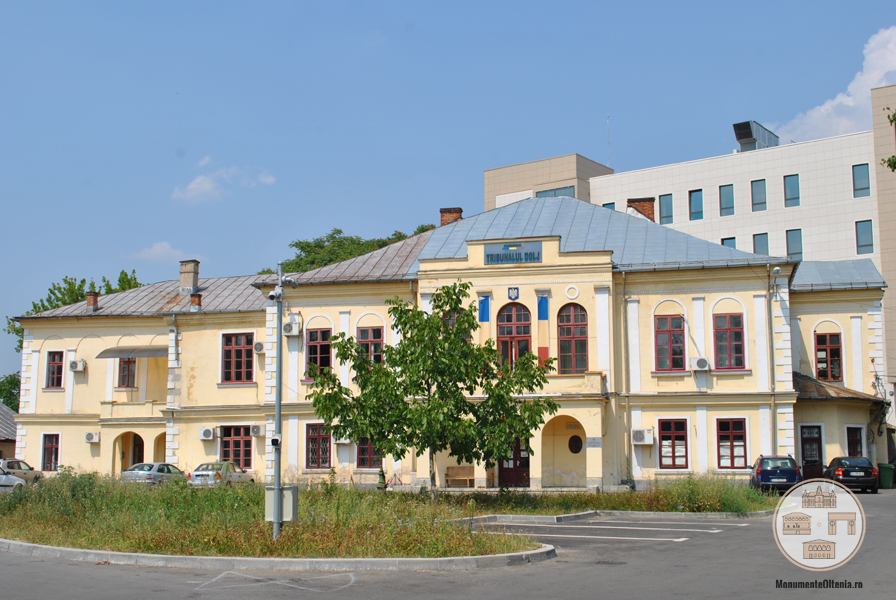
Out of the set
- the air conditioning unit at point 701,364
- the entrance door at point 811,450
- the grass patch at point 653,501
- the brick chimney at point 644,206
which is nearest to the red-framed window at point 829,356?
the entrance door at point 811,450

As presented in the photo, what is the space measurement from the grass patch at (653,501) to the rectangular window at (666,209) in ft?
127

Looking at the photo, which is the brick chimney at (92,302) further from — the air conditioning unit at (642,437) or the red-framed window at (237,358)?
the air conditioning unit at (642,437)

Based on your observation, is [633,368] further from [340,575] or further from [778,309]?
[340,575]

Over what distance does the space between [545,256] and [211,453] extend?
642 inches

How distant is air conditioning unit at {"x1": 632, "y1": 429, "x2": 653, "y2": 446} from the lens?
29.7 meters

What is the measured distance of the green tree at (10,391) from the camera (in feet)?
235

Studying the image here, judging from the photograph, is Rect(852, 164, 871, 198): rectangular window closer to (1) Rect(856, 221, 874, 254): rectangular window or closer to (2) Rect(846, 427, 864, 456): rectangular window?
(1) Rect(856, 221, 874, 254): rectangular window

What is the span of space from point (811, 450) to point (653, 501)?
12858mm

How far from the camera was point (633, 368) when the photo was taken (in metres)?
30.5

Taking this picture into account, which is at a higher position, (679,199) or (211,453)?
(679,199)

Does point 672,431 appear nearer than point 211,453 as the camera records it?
Yes

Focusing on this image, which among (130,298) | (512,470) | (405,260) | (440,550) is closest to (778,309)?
(512,470)

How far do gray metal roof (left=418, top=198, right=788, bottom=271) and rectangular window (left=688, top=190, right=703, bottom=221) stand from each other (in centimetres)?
2502

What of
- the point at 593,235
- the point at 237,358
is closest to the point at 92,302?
the point at 237,358
